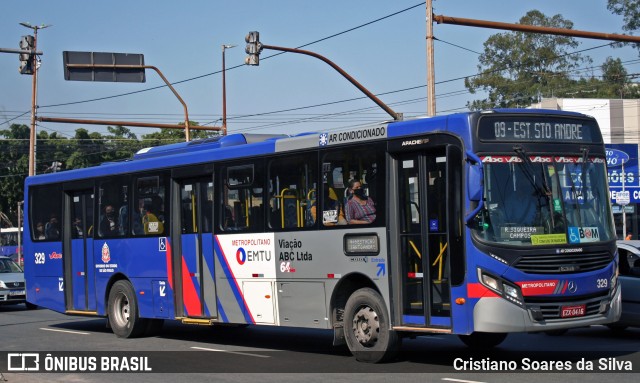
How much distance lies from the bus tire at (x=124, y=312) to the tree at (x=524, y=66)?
2323 inches

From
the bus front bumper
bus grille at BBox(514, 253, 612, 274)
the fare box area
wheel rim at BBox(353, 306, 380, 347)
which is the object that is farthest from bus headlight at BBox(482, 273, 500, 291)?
the fare box area

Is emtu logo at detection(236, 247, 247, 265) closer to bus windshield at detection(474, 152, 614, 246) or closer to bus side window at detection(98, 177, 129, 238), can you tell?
bus side window at detection(98, 177, 129, 238)

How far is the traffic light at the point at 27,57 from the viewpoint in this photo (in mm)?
23094

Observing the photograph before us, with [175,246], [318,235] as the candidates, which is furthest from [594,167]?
[175,246]

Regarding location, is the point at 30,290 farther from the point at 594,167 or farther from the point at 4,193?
the point at 4,193

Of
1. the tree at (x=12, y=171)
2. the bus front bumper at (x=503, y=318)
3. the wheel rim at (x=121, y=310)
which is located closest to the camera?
the bus front bumper at (x=503, y=318)

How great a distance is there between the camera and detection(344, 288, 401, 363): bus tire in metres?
12.5

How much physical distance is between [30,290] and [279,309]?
864 cm

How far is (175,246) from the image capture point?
54.9 ft

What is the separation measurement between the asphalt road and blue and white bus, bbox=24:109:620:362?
53 centimetres

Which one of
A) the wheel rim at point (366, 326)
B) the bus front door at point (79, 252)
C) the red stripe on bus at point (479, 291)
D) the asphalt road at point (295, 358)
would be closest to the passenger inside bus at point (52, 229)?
the bus front door at point (79, 252)

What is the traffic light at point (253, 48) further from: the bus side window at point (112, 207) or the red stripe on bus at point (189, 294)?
the red stripe on bus at point (189, 294)

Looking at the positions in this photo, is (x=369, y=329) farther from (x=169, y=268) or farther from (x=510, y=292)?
(x=169, y=268)

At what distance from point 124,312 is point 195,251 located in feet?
9.50
